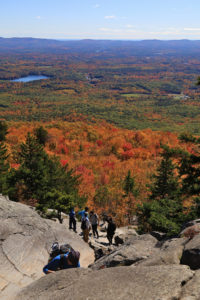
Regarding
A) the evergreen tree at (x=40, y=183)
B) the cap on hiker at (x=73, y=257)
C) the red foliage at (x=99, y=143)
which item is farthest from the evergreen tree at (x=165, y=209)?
the red foliage at (x=99, y=143)

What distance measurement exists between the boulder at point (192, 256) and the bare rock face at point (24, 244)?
4.86 meters

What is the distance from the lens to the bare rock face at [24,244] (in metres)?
8.27

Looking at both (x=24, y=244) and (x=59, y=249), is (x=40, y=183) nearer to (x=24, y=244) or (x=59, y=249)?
(x=24, y=244)

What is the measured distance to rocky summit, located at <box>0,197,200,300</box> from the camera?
502cm

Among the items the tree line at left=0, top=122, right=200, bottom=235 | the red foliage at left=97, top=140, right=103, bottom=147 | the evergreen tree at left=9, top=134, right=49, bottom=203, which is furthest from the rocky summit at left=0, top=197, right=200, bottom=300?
the red foliage at left=97, top=140, right=103, bottom=147

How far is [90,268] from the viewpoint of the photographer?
787 centimetres

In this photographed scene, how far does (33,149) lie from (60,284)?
11855mm

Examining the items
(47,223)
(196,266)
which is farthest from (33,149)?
(196,266)

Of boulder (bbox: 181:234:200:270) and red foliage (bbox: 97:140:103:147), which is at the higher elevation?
boulder (bbox: 181:234:200:270)

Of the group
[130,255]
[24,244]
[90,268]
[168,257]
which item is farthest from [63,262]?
[24,244]

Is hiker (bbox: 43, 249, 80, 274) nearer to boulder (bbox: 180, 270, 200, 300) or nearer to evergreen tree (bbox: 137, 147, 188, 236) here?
boulder (bbox: 180, 270, 200, 300)

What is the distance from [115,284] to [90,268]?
2733 millimetres

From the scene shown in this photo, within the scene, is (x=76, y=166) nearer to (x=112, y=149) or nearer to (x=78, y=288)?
(x=112, y=149)

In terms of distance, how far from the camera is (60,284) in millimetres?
6105
